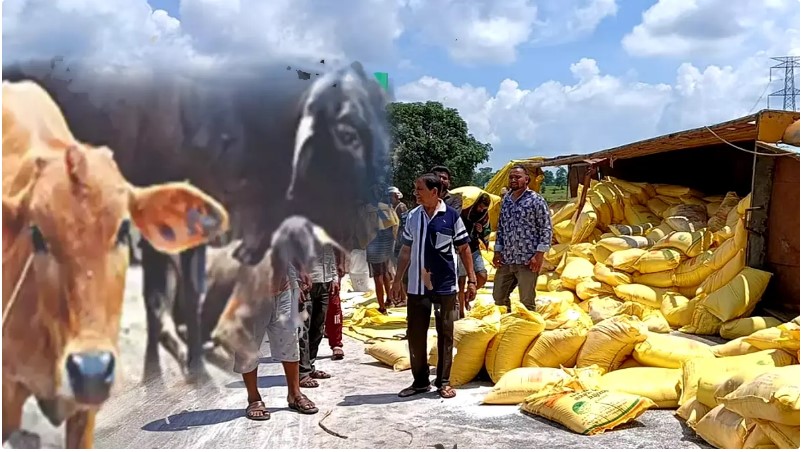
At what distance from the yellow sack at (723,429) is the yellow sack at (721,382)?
0.25 ft

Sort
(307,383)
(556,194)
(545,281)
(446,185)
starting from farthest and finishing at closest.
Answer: (556,194)
(545,281)
(446,185)
(307,383)

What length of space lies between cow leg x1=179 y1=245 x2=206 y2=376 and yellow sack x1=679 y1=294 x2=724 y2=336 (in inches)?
146

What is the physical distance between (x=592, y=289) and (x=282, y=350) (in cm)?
376

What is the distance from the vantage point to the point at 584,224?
8094 mm

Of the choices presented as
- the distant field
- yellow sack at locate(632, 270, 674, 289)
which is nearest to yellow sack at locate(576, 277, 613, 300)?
yellow sack at locate(632, 270, 674, 289)

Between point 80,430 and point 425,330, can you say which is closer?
point 80,430

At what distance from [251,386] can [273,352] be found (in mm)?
219

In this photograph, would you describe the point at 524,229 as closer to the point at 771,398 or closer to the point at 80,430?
the point at 771,398

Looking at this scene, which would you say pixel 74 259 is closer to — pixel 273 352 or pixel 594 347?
pixel 273 352

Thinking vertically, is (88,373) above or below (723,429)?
above

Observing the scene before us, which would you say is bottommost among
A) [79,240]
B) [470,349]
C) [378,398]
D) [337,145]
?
[378,398]

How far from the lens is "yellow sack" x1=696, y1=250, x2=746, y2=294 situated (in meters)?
5.77

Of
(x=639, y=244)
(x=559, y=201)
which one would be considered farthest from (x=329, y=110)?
(x=559, y=201)

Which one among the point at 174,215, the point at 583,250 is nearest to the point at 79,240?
the point at 174,215
